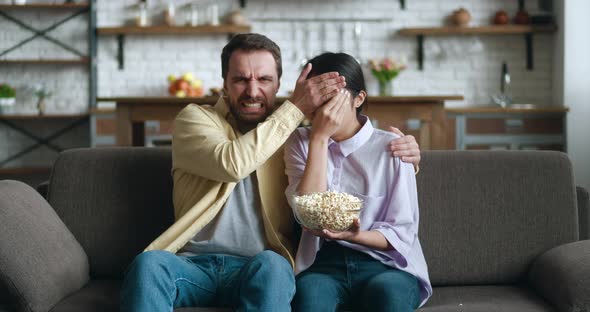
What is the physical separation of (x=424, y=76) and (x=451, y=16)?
0.56 metres

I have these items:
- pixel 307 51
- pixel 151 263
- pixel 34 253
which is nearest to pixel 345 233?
pixel 151 263

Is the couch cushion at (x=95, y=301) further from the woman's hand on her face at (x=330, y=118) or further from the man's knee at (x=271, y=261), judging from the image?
the woman's hand on her face at (x=330, y=118)

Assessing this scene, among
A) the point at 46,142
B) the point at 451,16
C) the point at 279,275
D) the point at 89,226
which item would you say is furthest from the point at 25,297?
the point at 451,16

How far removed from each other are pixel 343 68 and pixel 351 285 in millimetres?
584

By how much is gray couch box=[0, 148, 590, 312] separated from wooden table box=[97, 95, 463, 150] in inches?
82.5

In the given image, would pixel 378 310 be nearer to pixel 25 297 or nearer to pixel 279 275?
pixel 279 275

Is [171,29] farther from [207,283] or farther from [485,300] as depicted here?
[485,300]

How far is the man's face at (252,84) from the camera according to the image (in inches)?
87.1

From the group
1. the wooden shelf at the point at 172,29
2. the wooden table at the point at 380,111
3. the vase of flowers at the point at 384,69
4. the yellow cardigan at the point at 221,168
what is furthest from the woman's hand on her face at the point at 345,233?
the wooden shelf at the point at 172,29

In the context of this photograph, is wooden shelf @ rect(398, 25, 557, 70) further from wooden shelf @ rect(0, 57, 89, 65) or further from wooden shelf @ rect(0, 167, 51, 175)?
wooden shelf @ rect(0, 167, 51, 175)

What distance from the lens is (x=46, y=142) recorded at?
6.62m

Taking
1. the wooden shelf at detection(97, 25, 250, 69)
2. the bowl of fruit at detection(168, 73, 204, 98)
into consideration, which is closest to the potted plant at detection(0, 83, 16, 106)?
the wooden shelf at detection(97, 25, 250, 69)

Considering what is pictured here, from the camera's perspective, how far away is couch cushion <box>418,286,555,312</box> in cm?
199

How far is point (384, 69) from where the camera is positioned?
241 inches
